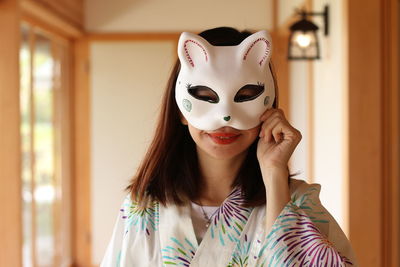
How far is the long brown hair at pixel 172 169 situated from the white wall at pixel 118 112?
2726 mm

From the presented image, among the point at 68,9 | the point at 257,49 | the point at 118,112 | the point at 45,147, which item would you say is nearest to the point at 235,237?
the point at 257,49

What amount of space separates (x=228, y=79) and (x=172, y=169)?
0.28 metres

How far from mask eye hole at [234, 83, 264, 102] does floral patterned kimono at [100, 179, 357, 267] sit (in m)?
0.21

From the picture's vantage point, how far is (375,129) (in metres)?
2.03

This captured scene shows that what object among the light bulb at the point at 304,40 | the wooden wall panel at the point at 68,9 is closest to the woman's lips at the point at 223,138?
the light bulb at the point at 304,40

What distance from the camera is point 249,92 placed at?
3.69 ft

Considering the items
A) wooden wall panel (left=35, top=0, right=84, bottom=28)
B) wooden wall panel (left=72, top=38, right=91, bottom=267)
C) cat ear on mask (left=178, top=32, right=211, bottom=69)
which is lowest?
wooden wall panel (left=72, top=38, right=91, bottom=267)

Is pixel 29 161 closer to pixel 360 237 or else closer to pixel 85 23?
pixel 85 23

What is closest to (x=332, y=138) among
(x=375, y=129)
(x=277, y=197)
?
(x=375, y=129)

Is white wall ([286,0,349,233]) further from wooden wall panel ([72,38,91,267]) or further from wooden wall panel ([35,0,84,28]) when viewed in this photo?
wooden wall panel ([72,38,91,267])

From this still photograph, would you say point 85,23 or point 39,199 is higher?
point 85,23

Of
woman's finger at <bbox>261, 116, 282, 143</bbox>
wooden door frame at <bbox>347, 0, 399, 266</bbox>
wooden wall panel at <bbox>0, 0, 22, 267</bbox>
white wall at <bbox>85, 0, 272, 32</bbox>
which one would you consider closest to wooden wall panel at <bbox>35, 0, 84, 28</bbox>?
white wall at <bbox>85, 0, 272, 32</bbox>

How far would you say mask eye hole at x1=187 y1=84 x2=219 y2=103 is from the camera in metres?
1.13

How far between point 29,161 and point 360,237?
1.98 metres
